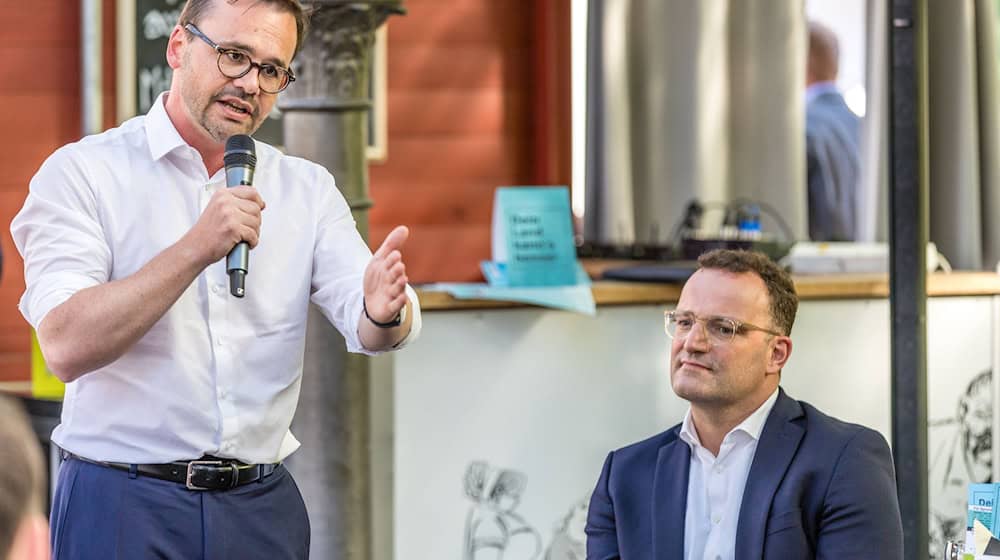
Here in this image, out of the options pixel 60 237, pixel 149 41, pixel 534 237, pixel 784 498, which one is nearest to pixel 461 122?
pixel 149 41

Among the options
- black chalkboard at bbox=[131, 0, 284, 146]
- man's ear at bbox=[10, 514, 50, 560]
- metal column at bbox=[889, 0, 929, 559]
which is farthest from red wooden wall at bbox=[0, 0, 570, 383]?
man's ear at bbox=[10, 514, 50, 560]

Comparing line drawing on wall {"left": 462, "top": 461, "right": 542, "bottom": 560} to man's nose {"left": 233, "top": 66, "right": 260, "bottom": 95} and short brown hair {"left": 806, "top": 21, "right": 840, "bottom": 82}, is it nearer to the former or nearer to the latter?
man's nose {"left": 233, "top": 66, "right": 260, "bottom": 95}

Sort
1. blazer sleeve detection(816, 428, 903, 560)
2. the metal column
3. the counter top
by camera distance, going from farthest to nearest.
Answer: the counter top, the metal column, blazer sleeve detection(816, 428, 903, 560)

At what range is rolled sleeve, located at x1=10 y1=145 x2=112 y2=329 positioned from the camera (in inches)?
61.6

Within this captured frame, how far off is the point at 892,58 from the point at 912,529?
2.98 feet

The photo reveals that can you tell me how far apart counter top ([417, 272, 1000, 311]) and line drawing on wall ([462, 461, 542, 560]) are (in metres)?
0.37

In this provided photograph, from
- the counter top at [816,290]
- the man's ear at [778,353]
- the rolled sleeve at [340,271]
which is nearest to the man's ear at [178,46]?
the rolled sleeve at [340,271]

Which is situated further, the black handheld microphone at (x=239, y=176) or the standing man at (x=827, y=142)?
the standing man at (x=827, y=142)

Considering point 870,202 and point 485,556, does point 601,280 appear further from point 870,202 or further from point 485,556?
point 870,202

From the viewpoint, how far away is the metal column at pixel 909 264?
2641mm

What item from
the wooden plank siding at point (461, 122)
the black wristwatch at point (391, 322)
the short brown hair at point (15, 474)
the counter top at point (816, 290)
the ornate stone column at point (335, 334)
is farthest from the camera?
the wooden plank siding at point (461, 122)

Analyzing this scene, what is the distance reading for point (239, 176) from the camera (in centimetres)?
161

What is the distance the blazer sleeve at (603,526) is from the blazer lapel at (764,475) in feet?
0.65

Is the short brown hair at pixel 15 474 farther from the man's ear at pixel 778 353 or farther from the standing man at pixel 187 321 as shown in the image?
the man's ear at pixel 778 353
